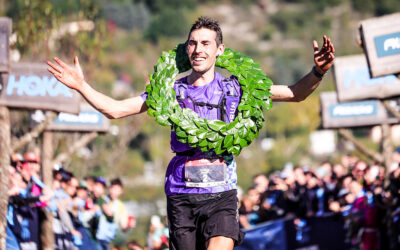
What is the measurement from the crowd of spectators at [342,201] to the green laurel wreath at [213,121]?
419 cm

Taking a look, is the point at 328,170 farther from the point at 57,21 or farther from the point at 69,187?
the point at 57,21

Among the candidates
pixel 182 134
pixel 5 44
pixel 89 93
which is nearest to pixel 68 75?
A: pixel 89 93

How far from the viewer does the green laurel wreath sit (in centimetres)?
538

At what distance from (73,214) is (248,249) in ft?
7.97

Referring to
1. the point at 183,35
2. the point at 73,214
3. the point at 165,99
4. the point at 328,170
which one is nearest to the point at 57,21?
the point at 328,170

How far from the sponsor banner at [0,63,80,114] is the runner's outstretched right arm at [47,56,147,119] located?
11.9 feet

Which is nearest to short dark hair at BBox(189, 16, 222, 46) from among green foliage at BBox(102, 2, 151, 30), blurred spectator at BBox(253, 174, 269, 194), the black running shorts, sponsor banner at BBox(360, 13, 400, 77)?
the black running shorts

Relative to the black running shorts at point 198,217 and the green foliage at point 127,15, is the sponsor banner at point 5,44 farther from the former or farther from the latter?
the green foliage at point 127,15

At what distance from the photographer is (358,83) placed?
11.0m

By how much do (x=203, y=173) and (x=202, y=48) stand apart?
889mm

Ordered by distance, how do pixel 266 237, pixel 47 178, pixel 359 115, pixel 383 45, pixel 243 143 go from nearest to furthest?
pixel 243 143 → pixel 383 45 → pixel 266 237 → pixel 47 178 → pixel 359 115

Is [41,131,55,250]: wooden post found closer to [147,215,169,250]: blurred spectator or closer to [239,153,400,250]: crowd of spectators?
[147,215,169,250]: blurred spectator

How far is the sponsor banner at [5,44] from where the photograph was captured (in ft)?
25.5

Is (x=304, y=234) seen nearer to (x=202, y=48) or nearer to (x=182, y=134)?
(x=182, y=134)
